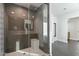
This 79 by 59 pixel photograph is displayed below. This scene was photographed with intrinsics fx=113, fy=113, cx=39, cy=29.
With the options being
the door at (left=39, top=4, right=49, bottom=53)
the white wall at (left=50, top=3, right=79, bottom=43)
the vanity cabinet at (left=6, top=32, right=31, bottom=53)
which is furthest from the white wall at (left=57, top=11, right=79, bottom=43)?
the vanity cabinet at (left=6, top=32, right=31, bottom=53)

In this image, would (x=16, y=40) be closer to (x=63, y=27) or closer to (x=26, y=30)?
(x=26, y=30)

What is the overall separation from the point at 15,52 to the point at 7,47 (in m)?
0.19

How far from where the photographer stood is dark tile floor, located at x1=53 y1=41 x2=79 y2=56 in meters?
2.25

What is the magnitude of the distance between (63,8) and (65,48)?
2.69 ft

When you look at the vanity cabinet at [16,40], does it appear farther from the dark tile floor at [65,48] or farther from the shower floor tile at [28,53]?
the dark tile floor at [65,48]

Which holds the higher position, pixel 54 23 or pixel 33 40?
pixel 54 23

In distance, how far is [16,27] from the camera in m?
2.31

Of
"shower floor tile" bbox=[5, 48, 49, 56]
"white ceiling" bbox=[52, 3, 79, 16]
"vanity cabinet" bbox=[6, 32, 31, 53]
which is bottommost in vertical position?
"shower floor tile" bbox=[5, 48, 49, 56]

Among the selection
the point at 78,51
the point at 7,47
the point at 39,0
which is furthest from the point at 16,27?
the point at 78,51

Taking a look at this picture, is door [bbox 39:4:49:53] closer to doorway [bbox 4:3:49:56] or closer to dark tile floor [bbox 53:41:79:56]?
doorway [bbox 4:3:49:56]

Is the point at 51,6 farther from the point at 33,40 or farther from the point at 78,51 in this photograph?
the point at 78,51

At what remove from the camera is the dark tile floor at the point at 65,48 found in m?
2.25

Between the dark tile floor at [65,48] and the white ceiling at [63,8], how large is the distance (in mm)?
619

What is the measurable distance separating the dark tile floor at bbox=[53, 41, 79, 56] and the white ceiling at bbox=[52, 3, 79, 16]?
619 millimetres
